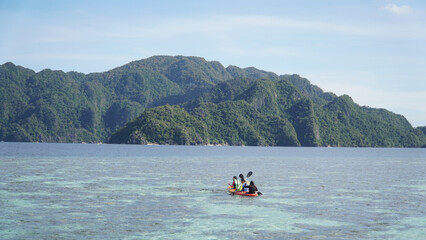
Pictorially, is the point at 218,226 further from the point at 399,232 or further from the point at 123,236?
the point at 399,232

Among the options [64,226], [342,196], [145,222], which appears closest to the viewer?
[64,226]

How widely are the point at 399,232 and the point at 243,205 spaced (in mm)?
13653

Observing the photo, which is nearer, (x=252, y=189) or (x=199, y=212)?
(x=199, y=212)

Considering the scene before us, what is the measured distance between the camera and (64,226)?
2692cm

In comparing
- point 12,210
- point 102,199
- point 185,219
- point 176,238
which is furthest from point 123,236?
point 102,199

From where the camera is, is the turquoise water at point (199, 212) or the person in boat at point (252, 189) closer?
the turquoise water at point (199, 212)

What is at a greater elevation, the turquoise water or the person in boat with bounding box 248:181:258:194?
the person in boat with bounding box 248:181:258:194

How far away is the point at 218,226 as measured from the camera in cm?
2852

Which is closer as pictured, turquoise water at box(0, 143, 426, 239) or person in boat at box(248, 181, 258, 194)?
turquoise water at box(0, 143, 426, 239)

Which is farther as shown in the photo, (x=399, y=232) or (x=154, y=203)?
(x=154, y=203)

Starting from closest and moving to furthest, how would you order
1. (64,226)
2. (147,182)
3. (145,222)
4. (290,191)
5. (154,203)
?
(64,226) < (145,222) < (154,203) < (290,191) < (147,182)

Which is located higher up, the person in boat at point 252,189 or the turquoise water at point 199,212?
the person in boat at point 252,189

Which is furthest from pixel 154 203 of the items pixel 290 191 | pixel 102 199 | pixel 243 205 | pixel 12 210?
pixel 290 191

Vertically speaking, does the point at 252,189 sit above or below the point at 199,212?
above
